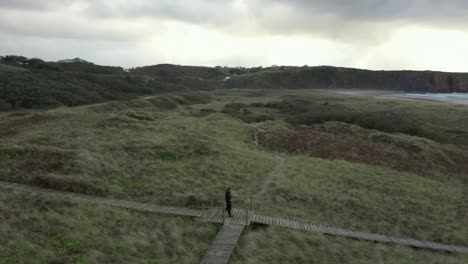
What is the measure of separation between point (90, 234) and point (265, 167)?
21751 millimetres

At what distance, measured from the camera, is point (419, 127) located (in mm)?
66500

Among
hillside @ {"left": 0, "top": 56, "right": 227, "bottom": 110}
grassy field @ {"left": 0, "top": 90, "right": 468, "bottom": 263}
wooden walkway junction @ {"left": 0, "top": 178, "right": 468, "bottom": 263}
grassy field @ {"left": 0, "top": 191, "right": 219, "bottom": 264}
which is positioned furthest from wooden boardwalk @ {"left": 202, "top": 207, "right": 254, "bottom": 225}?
hillside @ {"left": 0, "top": 56, "right": 227, "bottom": 110}

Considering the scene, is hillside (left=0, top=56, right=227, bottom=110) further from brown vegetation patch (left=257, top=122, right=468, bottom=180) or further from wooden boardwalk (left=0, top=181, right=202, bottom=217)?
wooden boardwalk (left=0, top=181, right=202, bottom=217)

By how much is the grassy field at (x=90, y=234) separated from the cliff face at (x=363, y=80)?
165m

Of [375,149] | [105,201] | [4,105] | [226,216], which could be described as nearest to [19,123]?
[4,105]

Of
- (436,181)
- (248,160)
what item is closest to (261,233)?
(248,160)

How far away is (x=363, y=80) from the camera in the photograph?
19462cm

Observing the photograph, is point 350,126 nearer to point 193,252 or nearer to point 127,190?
point 127,190

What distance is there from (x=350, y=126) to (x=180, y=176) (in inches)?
1587

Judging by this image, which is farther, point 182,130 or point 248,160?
point 182,130

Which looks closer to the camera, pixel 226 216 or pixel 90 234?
pixel 90 234

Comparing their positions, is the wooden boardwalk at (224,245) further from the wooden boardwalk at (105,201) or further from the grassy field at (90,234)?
the wooden boardwalk at (105,201)

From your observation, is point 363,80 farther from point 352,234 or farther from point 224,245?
point 224,245

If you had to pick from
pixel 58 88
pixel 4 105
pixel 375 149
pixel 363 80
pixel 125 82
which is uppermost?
pixel 363 80
